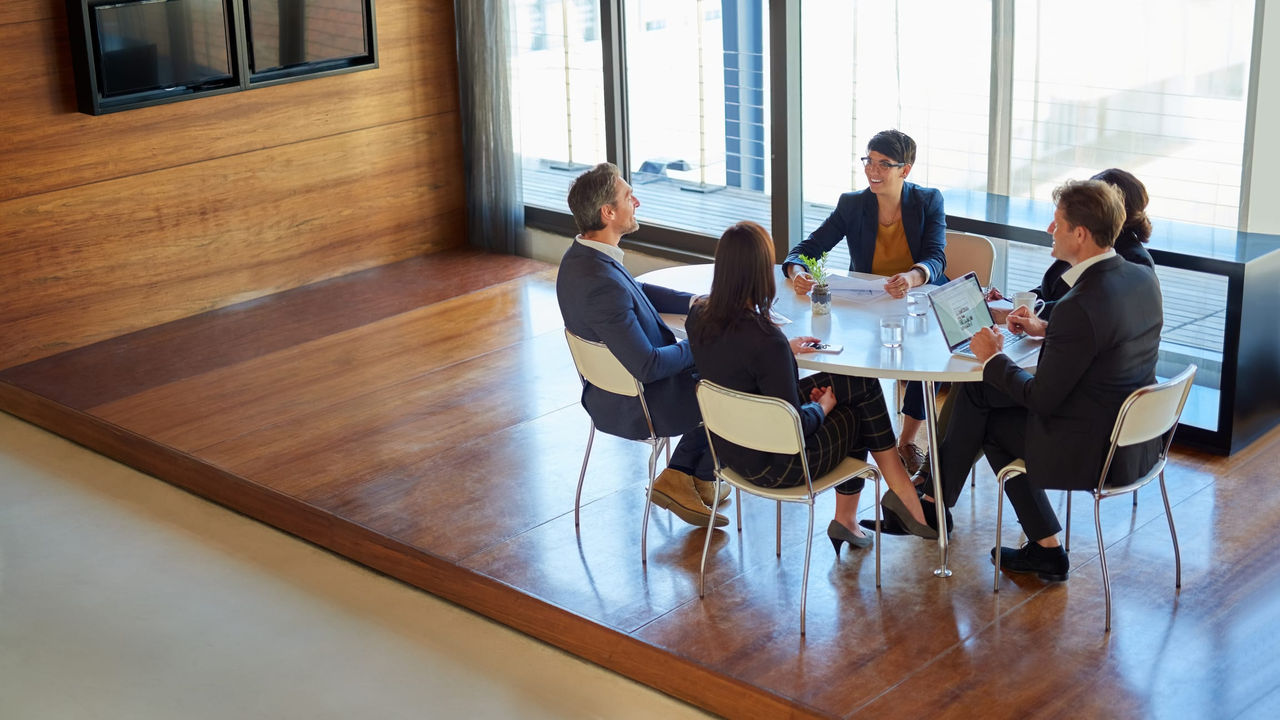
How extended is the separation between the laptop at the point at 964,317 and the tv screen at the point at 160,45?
4.20m

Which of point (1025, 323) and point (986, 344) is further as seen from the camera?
point (1025, 323)

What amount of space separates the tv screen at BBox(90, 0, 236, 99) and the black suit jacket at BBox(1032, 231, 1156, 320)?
4229 mm

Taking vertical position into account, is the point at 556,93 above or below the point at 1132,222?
above

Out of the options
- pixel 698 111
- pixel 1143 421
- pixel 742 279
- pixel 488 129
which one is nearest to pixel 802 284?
pixel 742 279

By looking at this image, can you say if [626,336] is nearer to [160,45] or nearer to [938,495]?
[938,495]

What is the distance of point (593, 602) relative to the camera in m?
3.93

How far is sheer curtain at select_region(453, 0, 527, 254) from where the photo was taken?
7.53 meters

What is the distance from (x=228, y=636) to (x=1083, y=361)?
2.66 meters

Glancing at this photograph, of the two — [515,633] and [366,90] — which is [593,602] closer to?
[515,633]

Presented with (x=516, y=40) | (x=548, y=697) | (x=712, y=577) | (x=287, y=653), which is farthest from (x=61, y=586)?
(x=516, y=40)

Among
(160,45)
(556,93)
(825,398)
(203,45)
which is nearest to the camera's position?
(825,398)

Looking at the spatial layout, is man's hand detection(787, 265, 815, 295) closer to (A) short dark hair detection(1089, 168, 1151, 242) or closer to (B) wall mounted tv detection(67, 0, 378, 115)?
Answer: (A) short dark hair detection(1089, 168, 1151, 242)

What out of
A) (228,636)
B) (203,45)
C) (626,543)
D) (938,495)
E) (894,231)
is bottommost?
(228,636)

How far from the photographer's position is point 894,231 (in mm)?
4809
